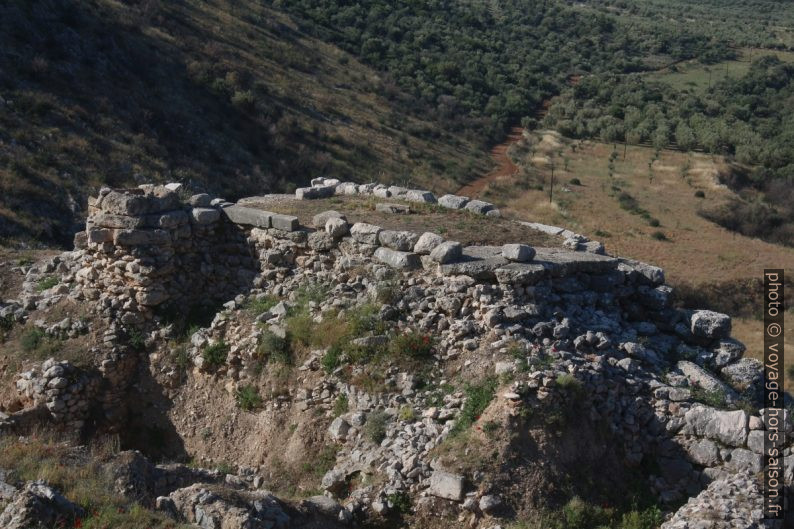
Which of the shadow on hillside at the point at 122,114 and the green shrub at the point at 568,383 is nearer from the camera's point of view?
the green shrub at the point at 568,383

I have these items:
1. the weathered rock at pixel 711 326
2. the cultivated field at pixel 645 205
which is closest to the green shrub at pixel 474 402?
the weathered rock at pixel 711 326

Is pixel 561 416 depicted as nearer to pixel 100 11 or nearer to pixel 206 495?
pixel 206 495

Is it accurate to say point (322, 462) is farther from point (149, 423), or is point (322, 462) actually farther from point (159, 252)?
point (159, 252)

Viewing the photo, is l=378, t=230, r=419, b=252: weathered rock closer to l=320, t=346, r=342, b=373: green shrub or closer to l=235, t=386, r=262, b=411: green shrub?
l=320, t=346, r=342, b=373: green shrub

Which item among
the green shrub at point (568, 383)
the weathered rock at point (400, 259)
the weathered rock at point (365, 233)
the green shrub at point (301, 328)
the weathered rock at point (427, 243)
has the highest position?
the weathered rock at point (427, 243)

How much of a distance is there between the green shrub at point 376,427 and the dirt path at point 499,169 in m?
26.5

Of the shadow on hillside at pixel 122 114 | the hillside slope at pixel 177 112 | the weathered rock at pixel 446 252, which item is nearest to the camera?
the weathered rock at pixel 446 252

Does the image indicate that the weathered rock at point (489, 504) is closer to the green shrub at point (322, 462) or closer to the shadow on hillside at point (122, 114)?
the green shrub at point (322, 462)

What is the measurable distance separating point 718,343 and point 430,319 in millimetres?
4093

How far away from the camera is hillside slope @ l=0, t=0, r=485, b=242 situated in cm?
2331

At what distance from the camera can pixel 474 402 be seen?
884 cm

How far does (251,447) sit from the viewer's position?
32.8 ft

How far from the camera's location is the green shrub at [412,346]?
9695 mm

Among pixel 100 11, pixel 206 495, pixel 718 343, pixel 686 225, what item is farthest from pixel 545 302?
pixel 100 11
